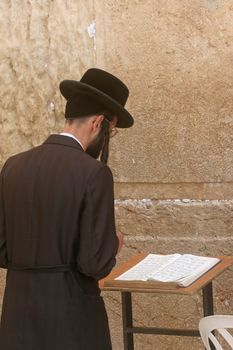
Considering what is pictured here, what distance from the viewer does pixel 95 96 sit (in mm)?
3852

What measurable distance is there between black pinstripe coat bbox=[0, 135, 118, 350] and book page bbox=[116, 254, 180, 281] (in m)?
0.28

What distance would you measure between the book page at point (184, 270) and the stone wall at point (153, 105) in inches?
32.1

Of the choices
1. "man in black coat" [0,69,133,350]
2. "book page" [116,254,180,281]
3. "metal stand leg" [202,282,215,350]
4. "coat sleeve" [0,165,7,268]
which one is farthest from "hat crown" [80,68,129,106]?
"metal stand leg" [202,282,215,350]

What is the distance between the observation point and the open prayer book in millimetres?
3975

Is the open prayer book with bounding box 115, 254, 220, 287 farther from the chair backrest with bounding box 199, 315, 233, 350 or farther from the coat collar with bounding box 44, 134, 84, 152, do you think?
the coat collar with bounding box 44, 134, 84, 152

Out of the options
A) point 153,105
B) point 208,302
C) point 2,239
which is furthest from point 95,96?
point 153,105

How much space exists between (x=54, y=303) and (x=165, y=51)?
1.95m

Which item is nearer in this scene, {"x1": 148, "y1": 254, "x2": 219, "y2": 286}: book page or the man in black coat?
the man in black coat

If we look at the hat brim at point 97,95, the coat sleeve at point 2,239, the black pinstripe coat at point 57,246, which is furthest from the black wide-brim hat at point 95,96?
the coat sleeve at point 2,239

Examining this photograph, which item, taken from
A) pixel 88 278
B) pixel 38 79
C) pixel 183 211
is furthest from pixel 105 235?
pixel 38 79

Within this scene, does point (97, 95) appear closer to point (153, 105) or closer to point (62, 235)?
point (62, 235)

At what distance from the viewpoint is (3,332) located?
153 inches

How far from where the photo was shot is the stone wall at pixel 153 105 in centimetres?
512

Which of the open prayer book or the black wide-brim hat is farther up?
the black wide-brim hat
